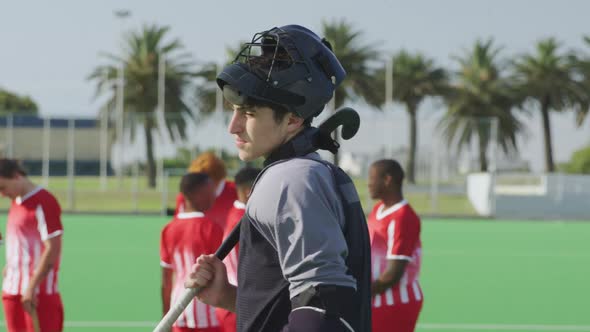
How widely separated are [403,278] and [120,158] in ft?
104

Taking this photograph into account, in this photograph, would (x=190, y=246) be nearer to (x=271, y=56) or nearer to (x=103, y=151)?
(x=271, y=56)

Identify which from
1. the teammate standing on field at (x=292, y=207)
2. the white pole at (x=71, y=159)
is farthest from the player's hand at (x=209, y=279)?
the white pole at (x=71, y=159)

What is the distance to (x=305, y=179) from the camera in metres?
1.99

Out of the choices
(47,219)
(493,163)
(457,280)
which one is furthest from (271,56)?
(493,163)

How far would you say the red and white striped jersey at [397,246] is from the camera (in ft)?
17.5

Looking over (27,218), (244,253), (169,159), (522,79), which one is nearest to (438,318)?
(27,218)

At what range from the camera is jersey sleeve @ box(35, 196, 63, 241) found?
593 cm

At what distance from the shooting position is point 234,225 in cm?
521

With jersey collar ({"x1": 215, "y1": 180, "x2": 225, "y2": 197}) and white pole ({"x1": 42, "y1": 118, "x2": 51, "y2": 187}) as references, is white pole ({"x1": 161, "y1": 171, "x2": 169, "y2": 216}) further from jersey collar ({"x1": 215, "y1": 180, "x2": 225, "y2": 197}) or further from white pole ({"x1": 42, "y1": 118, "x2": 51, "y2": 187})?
jersey collar ({"x1": 215, "y1": 180, "x2": 225, "y2": 197})

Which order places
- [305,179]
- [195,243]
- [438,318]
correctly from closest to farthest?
1. [305,179]
2. [195,243]
3. [438,318]

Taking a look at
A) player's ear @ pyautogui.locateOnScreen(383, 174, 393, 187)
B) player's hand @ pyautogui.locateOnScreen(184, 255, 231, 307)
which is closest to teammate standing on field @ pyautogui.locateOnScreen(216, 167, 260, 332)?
player's ear @ pyautogui.locateOnScreen(383, 174, 393, 187)

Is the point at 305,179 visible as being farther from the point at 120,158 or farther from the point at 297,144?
the point at 120,158

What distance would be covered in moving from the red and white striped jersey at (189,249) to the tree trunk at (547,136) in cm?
5217

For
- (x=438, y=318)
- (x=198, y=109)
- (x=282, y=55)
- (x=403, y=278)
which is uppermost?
(x=198, y=109)
